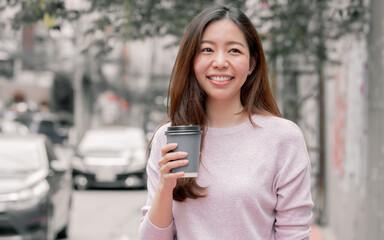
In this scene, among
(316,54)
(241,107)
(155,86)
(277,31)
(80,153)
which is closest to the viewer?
(241,107)

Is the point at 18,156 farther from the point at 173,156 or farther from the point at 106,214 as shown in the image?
the point at 173,156

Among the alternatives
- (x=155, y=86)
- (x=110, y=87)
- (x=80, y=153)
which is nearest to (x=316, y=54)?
(x=80, y=153)

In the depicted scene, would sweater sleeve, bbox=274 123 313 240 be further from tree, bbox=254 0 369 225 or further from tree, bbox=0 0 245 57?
tree, bbox=254 0 369 225

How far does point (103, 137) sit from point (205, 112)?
14523mm

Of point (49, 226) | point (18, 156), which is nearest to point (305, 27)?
point (49, 226)

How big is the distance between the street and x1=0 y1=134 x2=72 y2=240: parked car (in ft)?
3.02

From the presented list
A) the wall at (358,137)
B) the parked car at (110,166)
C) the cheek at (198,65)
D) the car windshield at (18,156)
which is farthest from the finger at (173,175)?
the parked car at (110,166)

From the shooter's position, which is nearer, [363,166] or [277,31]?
[363,166]

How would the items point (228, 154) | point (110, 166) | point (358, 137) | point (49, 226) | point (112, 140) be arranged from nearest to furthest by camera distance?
point (228, 154) < point (358, 137) < point (49, 226) < point (110, 166) < point (112, 140)

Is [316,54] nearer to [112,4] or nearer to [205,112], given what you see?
[112,4]

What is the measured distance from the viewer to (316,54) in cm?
806

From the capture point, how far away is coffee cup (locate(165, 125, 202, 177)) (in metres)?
2.32

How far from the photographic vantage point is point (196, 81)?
105 inches

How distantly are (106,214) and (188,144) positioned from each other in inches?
410
